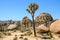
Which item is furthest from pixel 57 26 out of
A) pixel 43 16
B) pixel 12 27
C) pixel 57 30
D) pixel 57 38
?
pixel 43 16

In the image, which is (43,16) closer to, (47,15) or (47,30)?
(47,15)

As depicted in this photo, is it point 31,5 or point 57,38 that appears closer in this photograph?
point 57,38

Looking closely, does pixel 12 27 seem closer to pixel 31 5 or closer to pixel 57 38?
pixel 31 5

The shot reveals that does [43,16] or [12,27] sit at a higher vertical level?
[43,16]

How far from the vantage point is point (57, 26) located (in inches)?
949

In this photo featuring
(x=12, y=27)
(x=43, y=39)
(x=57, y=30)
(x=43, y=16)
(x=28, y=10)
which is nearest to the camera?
(x=43, y=39)

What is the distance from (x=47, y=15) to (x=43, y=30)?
41.8 m

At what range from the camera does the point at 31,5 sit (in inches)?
980

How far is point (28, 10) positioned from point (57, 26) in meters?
5.29

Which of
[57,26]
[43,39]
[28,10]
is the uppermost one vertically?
[28,10]

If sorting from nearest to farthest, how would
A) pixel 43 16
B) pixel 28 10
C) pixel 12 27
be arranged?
pixel 28 10 → pixel 12 27 → pixel 43 16

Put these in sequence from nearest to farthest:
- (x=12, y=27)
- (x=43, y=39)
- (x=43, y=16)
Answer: (x=43, y=39) → (x=12, y=27) → (x=43, y=16)

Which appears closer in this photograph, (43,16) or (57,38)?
(57,38)

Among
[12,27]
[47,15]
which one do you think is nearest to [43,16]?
[47,15]
